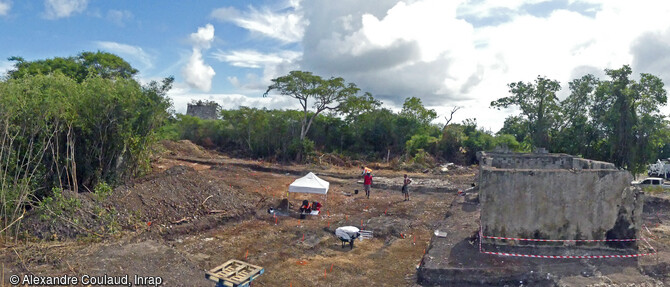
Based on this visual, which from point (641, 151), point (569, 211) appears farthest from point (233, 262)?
point (641, 151)

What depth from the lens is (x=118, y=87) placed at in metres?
13.1

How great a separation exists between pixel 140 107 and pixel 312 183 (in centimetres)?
650

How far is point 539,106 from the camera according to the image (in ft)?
78.7

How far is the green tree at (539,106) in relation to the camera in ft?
77.9

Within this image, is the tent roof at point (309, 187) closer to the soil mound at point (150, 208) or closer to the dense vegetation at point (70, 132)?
the soil mound at point (150, 208)

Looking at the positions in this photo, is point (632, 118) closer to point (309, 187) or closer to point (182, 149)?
point (309, 187)

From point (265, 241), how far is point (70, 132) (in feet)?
22.1

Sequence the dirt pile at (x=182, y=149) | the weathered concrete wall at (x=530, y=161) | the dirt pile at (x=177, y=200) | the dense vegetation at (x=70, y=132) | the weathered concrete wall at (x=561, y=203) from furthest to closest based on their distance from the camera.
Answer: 1. the dirt pile at (x=182, y=149)
2. the weathered concrete wall at (x=530, y=161)
3. the dirt pile at (x=177, y=200)
4. the dense vegetation at (x=70, y=132)
5. the weathered concrete wall at (x=561, y=203)

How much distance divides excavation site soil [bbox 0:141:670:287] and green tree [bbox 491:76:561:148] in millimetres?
7701

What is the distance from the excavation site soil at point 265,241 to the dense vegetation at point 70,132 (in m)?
0.98
